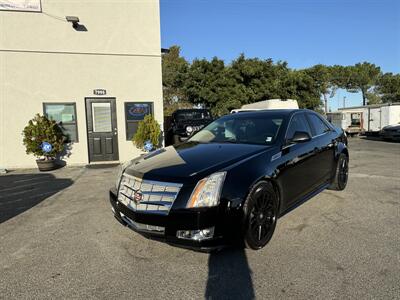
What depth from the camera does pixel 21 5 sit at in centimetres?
947

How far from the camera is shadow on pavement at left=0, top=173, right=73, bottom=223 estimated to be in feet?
17.5

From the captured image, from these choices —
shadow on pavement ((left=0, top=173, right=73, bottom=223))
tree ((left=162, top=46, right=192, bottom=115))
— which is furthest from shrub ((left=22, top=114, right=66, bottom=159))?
tree ((left=162, top=46, right=192, bottom=115))

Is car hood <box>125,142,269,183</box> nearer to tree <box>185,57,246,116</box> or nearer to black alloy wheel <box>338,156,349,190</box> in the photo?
black alloy wheel <box>338,156,349,190</box>

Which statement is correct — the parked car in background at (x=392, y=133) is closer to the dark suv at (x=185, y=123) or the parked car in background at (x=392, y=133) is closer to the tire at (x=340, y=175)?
Answer: the dark suv at (x=185, y=123)

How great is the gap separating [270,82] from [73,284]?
76.6 ft

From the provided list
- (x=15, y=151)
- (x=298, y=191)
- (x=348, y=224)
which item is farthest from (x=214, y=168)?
(x=15, y=151)

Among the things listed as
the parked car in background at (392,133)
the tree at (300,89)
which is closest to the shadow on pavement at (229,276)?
the parked car in background at (392,133)

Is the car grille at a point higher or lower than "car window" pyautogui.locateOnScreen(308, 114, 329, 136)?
lower

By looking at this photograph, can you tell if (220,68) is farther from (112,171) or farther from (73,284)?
(73,284)

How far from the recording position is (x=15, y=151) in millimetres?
9625

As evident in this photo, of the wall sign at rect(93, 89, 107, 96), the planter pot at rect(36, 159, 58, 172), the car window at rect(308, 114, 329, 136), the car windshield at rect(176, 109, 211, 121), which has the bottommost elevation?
the planter pot at rect(36, 159, 58, 172)

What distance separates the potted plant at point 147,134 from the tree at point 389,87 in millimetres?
42513

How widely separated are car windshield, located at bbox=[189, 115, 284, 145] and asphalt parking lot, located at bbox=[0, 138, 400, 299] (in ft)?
4.08

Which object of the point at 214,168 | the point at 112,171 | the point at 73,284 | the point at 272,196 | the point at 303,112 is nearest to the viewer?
the point at 73,284
